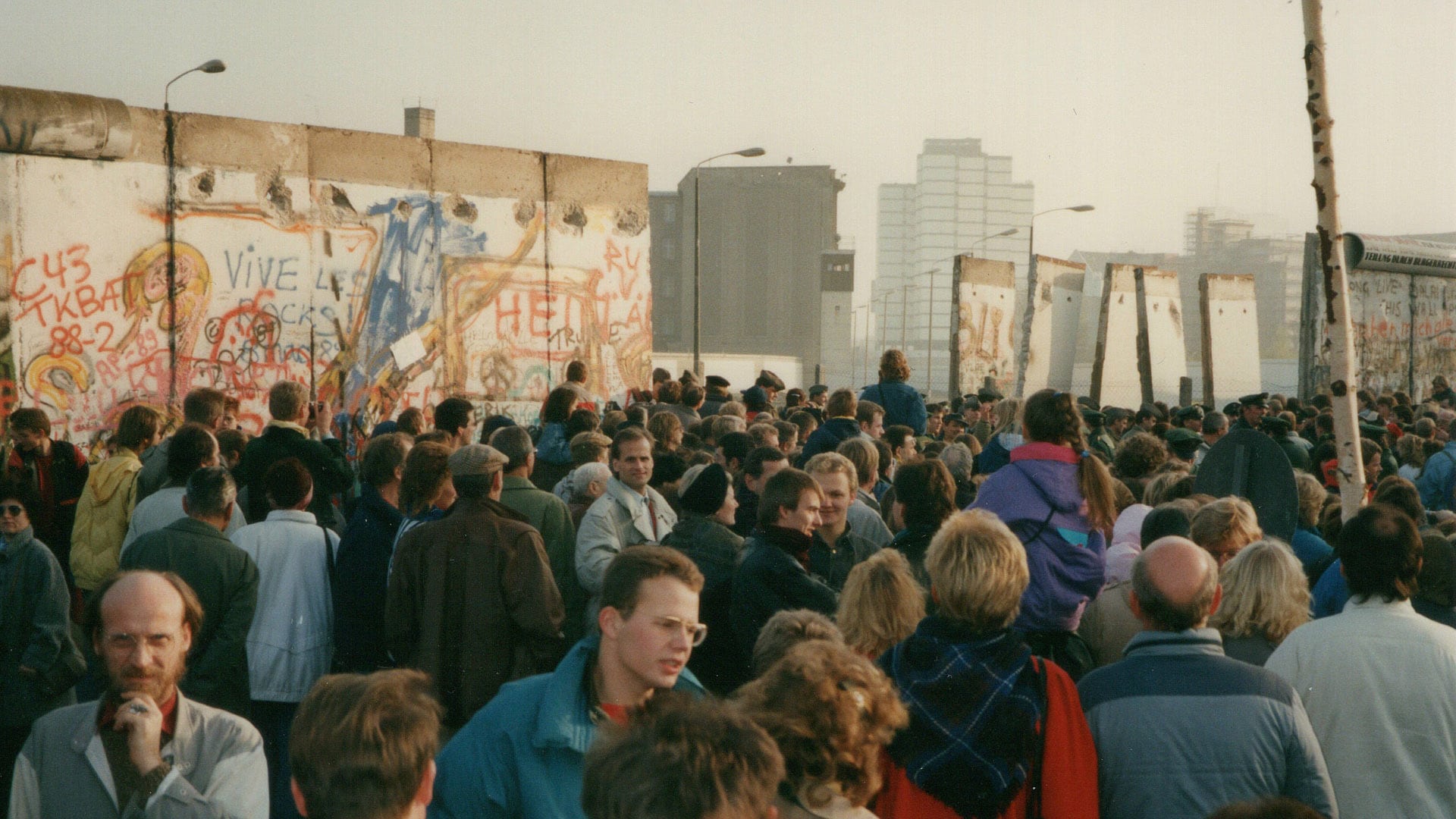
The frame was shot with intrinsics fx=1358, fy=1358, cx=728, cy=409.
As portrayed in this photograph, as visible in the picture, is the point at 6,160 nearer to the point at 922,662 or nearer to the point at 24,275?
the point at 24,275

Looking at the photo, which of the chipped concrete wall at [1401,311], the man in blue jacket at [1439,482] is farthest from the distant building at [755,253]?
the man in blue jacket at [1439,482]

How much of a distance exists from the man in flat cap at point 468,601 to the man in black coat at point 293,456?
8.18 feet

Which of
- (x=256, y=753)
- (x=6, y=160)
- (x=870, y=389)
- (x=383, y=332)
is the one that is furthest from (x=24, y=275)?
(x=256, y=753)

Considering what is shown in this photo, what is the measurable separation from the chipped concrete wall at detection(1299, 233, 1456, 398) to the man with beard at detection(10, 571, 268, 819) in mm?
24817

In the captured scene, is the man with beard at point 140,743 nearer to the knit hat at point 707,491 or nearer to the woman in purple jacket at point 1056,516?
the knit hat at point 707,491

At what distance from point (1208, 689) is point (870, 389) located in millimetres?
8181

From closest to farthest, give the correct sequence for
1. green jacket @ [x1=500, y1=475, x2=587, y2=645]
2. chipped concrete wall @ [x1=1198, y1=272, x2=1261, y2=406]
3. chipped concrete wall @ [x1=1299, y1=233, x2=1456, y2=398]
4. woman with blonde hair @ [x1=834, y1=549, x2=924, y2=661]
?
1. woman with blonde hair @ [x1=834, y1=549, x2=924, y2=661]
2. green jacket @ [x1=500, y1=475, x2=587, y2=645]
3. chipped concrete wall @ [x1=1299, y1=233, x2=1456, y2=398]
4. chipped concrete wall @ [x1=1198, y1=272, x2=1261, y2=406]

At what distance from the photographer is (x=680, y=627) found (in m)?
3.45

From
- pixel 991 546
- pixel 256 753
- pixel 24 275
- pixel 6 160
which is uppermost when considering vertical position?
pixel 6 160

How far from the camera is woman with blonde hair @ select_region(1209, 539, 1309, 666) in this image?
4887 mm

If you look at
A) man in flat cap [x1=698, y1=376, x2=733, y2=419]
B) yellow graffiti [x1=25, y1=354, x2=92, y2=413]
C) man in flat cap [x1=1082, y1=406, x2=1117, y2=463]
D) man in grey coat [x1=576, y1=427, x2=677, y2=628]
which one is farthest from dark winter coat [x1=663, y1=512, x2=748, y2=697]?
yellow graffiti [x1=25, y1=354, x2=92, y2=413]

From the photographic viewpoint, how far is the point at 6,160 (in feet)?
42.8

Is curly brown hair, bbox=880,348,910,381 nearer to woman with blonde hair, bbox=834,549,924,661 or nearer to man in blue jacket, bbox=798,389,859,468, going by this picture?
man in blue jacket, bbox=798,389,859,468

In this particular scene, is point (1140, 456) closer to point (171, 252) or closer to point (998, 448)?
point (998, 448)
